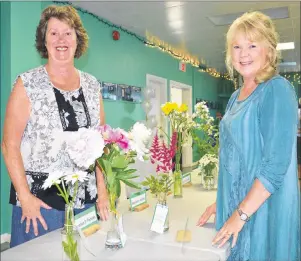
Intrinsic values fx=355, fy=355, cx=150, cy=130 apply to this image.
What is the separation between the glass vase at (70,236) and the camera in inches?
44.0

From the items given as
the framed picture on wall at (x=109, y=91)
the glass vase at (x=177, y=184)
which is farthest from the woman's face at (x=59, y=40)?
the framed picture on wall at (x=109, y=91)

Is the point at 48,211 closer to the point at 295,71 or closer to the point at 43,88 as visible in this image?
the point at 43,88

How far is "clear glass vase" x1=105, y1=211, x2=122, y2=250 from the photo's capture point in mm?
1335

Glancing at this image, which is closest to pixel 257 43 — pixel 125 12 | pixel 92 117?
pixel 92 117

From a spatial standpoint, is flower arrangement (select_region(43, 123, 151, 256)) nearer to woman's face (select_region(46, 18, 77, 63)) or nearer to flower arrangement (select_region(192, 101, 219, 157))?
woman's face (select_region(46, 18, 77, 63))

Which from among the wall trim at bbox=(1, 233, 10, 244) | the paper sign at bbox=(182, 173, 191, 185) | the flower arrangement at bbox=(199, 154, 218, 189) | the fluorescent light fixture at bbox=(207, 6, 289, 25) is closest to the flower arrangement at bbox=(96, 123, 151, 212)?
the paper sign at bbox=(182, 173, 191, 185)

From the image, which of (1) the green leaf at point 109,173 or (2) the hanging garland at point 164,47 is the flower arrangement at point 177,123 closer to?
(1) the green leaf at point 109,173

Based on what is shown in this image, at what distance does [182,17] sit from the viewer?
498cm

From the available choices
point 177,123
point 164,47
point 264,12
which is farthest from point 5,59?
point 164,47

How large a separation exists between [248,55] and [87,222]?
2.97 ft

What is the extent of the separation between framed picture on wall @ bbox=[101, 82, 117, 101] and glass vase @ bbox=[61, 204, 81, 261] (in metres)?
3.77

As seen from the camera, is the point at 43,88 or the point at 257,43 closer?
the point at 257,43

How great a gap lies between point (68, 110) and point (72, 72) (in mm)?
240

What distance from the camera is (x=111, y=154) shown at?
→ 1.23 m
